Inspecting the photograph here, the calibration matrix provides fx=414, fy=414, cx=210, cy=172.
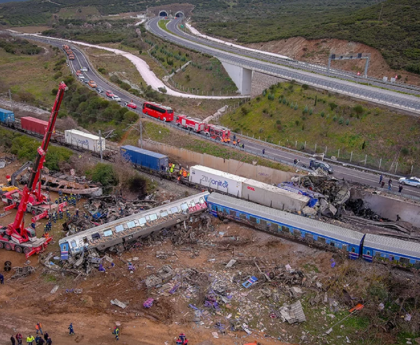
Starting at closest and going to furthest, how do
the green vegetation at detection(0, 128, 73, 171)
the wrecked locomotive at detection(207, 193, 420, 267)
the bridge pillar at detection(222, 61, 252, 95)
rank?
the wrecked locomotive at detection(207, 193, 420, 267) < the green vegetation at detection(0, 128, 73, 171) < the bridge pillar at detection(222, 61, 252, 95)

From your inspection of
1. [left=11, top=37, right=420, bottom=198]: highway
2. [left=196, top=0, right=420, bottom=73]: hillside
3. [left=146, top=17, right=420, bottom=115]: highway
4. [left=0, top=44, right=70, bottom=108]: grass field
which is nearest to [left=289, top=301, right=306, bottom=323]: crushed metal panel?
[left=11, top=37, right=420, bottom=198]: highway

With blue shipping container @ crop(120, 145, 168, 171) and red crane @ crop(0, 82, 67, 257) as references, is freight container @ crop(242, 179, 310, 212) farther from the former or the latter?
red crane @ crop(0, 82, 67, 257)

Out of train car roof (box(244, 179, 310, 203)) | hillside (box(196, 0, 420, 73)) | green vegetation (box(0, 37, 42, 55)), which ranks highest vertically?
hillside (box(196, 0, 420, 73))

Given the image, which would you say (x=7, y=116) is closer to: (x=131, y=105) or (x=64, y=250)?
(x=131, y=105)

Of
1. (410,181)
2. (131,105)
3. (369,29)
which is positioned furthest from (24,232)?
(369,29)

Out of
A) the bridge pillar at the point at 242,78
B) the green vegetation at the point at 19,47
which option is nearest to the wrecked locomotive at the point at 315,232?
the bridge pillar at the point at 242,78

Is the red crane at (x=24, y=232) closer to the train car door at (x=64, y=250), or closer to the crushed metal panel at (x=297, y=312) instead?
the train car door at (x=64, y=250)
